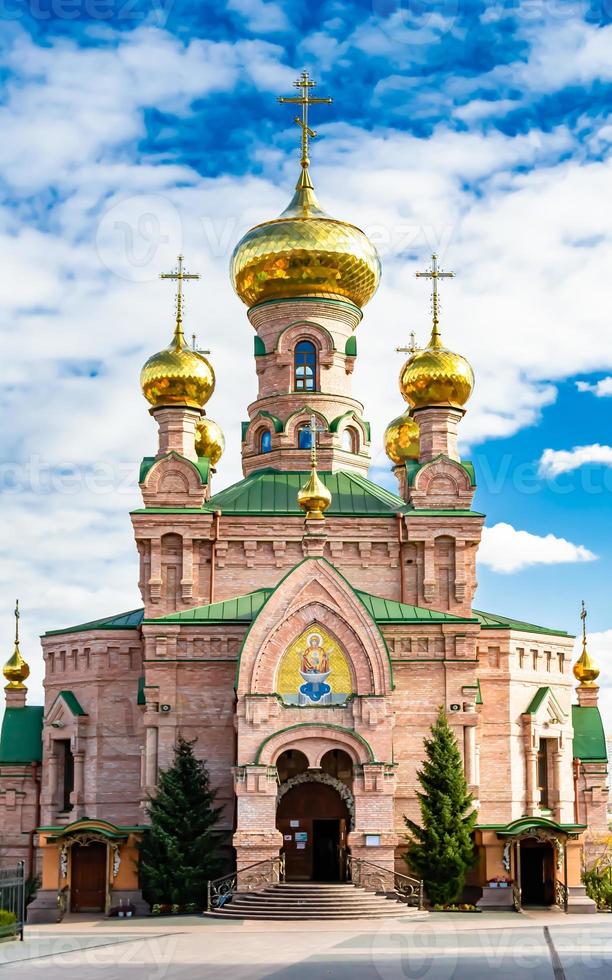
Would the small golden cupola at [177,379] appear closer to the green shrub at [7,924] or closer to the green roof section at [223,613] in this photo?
the green roof section at [223,613]

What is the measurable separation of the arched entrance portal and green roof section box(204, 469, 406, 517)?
6.94 m

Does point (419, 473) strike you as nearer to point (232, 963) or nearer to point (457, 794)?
point (457, 794)

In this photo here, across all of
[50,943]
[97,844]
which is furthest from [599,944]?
[97,844]

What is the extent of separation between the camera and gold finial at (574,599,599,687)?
41219mm

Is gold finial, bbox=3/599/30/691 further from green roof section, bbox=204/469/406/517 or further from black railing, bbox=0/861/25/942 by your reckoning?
black railing, bbox=0/861/25/942

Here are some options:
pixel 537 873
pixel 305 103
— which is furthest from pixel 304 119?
pixel 537 873

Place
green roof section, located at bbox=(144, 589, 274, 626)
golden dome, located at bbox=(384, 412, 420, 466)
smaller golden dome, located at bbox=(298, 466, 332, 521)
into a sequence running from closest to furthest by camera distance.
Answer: smaller golden dome, located at bbox=(298, 466, 332, 521) → green roof section, located at bbox=(144, 589, 274, 626) → golden dome, located at bbox=(384, 412, 420, 466)

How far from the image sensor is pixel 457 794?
3042cm

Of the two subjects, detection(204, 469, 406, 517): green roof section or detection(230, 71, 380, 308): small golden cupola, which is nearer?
detection(204, 469, 406, 517): green roof section

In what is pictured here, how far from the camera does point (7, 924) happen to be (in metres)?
23.9

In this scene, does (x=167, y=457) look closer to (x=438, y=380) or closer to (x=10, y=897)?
(x=438, y=380)

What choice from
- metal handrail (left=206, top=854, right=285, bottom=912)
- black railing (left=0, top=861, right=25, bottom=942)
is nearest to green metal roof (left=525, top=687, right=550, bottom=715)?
metal handrail (left=206, top=854, right=285, bottom=912)

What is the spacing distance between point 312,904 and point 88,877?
5.94 metres

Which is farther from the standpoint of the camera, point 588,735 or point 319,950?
point 588,735
